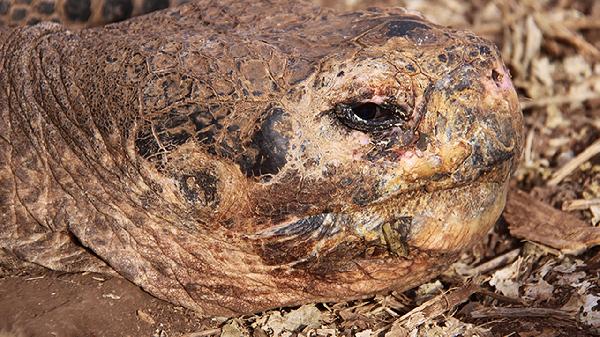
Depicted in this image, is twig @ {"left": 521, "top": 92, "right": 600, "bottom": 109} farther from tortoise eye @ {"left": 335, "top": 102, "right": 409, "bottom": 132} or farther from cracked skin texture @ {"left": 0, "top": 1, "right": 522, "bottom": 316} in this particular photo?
tortoise eye @ {"left": 335, "top": 102, "right": 409, "bottom": 132}

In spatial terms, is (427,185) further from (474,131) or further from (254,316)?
(254,316)

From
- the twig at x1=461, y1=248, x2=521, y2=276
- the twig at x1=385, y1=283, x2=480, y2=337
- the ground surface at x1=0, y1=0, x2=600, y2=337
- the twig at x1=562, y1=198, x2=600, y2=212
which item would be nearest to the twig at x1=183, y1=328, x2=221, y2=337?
the ground surface at x1=0, y1=0, x2=600, y2=337

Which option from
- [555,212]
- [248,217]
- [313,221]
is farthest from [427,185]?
[555,212]

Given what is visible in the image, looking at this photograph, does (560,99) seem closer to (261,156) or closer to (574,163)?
(574,163)

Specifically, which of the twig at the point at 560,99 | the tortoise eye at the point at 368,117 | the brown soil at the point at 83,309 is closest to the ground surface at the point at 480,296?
the brown soil at the point at 83,309

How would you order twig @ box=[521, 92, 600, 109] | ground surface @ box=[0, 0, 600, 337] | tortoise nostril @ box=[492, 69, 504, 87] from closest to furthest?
tortoise nostril @ box=[492, 69, 504, 87] → ground surface @ box=[0, 0, 600, 337] → twig @ box=[521, 92, 600, 109]
